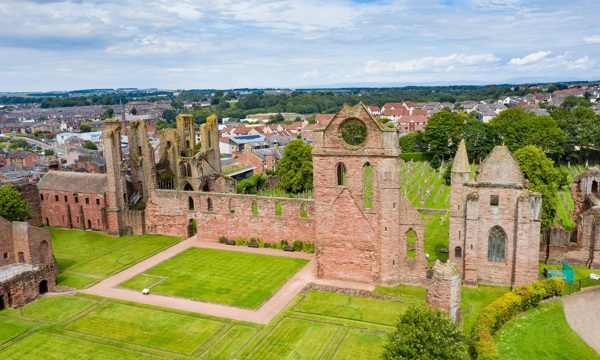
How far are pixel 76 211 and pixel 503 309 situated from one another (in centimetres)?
4096

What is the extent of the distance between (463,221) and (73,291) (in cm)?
2740

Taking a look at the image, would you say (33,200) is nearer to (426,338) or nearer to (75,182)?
(75,182)

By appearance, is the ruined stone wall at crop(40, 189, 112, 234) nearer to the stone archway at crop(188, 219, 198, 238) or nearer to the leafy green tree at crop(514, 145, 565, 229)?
the stone archway at crop(188, 219, 198, 238)

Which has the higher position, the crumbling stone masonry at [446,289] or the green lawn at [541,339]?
the crumbling stone masonry at [446,289]

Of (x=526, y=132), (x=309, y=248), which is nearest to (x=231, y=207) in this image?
(x=309, y=248)

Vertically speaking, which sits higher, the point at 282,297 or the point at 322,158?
the point at 322,158

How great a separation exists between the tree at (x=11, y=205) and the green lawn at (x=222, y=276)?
48.4ft

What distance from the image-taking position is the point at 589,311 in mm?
28656

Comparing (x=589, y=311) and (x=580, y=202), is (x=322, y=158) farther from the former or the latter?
(x=580, y=202)

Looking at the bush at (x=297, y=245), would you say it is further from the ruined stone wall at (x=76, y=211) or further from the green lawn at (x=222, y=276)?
the ruined stone wall at (x=76, y=211)

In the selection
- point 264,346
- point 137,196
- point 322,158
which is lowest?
point 264,346

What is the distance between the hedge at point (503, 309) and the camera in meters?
22.5

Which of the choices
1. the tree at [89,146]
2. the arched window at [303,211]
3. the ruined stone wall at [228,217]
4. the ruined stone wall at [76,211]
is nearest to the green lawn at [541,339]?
the ruined stone wall at [228,217]

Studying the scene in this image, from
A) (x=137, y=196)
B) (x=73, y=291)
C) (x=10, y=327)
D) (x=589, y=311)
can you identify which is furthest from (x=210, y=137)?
(x=589, y=311)
